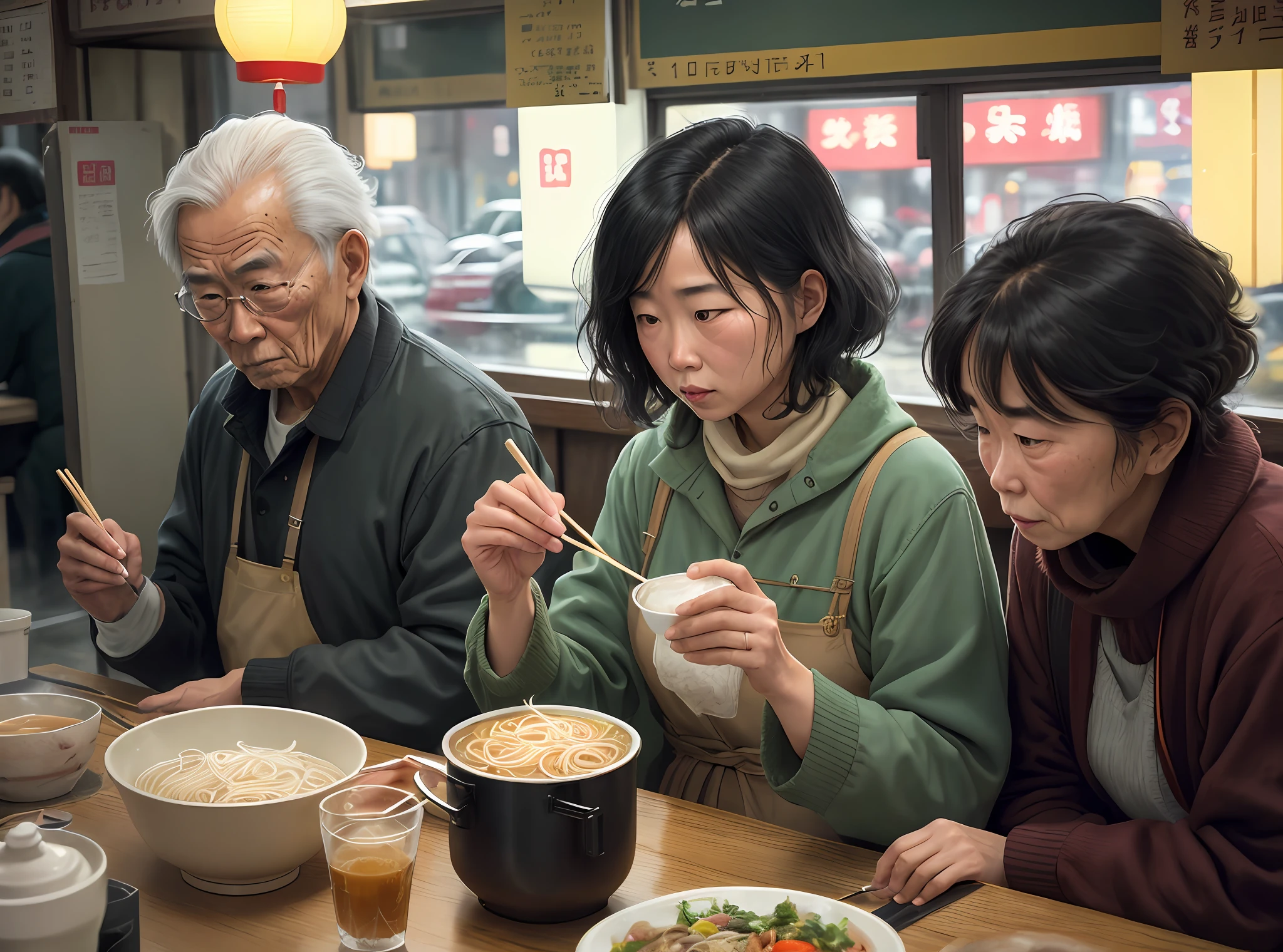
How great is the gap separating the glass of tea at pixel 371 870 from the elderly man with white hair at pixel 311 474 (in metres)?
0.70

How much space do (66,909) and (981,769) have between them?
100 cm

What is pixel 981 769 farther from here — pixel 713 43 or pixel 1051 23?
pixel 713 43

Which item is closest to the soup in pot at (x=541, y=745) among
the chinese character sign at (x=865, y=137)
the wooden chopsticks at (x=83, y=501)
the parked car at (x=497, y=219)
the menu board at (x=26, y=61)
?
the wooden chopsticks at (x=83, y=501)

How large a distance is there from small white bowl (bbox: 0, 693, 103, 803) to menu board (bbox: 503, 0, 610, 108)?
2112 mm

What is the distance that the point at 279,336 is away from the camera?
196 cm

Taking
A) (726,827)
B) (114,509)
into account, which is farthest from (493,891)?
(114,509)

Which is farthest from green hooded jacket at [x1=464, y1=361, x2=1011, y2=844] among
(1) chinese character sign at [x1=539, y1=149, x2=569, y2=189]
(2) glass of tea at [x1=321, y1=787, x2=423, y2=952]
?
(1) chinese character sign at [x1=539, y1=149, x2=569, y2=189]

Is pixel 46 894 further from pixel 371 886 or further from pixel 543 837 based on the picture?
pixel 543 837

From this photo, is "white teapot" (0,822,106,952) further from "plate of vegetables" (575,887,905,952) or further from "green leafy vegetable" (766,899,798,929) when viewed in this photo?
"green leafy vegetable" (766,899,798,929)

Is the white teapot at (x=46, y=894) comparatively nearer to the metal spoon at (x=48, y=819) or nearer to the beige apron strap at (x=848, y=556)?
the metal spoon at (x=48, y=819)

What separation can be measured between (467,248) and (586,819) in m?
3.03

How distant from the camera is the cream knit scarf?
1644 millimetres

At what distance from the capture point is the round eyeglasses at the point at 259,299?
1930mm

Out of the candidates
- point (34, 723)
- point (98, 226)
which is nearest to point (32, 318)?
point (98, 226)
